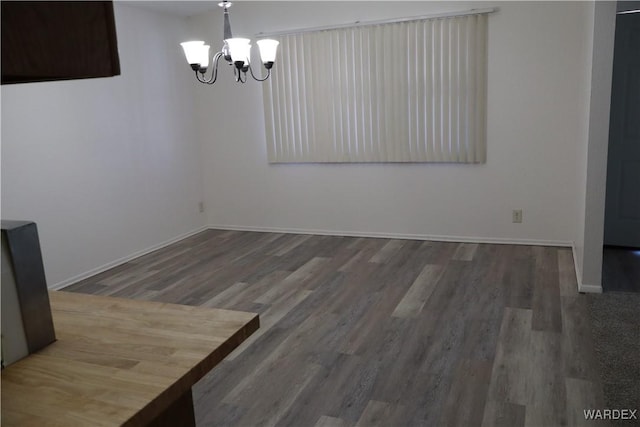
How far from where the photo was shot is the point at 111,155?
15.8 feet

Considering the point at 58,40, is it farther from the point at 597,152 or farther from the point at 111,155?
the point at 111,155

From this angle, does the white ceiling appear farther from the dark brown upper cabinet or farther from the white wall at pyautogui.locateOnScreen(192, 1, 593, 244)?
the dark brown upper cabinet

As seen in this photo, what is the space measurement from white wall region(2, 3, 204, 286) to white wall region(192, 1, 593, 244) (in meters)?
0.42

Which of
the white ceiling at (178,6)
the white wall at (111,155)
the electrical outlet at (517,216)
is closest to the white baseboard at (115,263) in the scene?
the white wall at (111,155)

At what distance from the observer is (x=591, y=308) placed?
3.37 metres

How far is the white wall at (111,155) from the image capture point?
4051mm

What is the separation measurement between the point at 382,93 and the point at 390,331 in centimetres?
267

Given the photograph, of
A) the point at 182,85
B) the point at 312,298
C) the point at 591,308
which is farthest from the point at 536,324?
the point at 182,85

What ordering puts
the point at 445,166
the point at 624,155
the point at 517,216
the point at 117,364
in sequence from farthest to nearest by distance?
the point at 445,166 → the point at 517,216 → the point at 624,155 → the point at 117,364

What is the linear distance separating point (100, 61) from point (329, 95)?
4.63 meters

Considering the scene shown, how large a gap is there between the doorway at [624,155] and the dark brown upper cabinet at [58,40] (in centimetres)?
420

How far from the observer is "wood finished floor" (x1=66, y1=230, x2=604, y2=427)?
239cm

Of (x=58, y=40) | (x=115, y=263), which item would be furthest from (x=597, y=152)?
(x=115, y=263)

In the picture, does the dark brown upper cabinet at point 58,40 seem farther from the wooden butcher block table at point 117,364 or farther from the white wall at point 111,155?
the white wall at point 111,155
